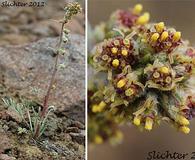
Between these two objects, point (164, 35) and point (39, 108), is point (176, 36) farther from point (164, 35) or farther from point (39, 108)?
point (39, 108)

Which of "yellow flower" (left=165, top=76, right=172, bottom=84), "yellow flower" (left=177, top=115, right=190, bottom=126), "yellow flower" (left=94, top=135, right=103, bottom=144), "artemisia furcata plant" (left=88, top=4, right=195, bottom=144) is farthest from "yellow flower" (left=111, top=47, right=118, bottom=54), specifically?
"yellow flower" (left=94, top=135, right=103, bottom=144)

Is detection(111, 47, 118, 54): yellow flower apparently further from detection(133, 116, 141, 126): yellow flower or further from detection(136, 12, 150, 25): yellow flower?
detection(136, 12, 150, 25): yellow flower

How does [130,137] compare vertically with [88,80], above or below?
below

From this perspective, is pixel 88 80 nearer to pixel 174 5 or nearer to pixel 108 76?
pixel 108 76

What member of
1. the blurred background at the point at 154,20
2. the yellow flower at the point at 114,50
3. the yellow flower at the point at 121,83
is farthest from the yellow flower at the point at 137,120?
the blurred background at the point at 154,20

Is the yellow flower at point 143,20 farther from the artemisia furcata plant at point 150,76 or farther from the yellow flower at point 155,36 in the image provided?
the yellow flower at point 155,36

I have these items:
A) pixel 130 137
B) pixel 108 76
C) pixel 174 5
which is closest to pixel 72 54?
pixel 108 76
